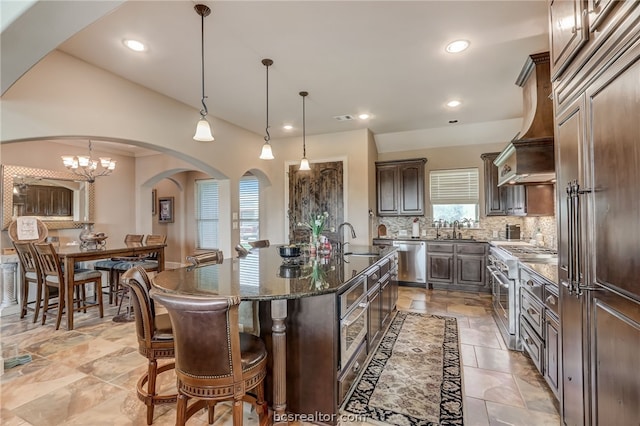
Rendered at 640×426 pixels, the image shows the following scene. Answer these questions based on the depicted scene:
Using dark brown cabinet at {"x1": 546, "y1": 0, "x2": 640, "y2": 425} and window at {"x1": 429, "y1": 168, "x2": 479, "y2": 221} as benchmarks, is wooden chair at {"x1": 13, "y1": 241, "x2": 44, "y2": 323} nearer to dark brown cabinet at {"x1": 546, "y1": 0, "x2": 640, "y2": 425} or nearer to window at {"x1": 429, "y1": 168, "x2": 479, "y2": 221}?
dark brown cabinet at {"x1": 546, "y1": 0, "x2": 640, "y2": 425}

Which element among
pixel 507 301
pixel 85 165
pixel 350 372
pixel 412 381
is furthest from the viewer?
pixel 85 165

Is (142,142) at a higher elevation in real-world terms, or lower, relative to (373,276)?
higher

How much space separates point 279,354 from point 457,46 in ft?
9.96

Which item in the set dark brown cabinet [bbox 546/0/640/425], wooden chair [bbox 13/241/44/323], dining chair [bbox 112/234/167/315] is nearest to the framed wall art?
dining chair [bbox 112/234/167/315]

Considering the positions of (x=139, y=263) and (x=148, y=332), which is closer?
(x=148, y=332)

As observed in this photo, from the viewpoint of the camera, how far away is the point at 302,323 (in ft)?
6.27

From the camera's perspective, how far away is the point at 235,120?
4.92 meters

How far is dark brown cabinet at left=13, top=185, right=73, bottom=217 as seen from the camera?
15.8ft

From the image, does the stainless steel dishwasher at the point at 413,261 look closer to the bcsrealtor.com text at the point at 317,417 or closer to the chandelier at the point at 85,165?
the bcsrealtor.com text at the point at 317,417

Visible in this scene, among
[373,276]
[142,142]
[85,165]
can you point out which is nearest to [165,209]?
[85,165]

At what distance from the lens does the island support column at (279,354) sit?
1692 mm

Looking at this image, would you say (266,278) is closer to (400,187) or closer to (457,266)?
(457,266)

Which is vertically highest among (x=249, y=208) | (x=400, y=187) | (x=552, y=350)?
(x=400, y=187)

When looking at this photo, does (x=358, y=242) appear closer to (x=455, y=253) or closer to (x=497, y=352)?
(x=455, y=253)
